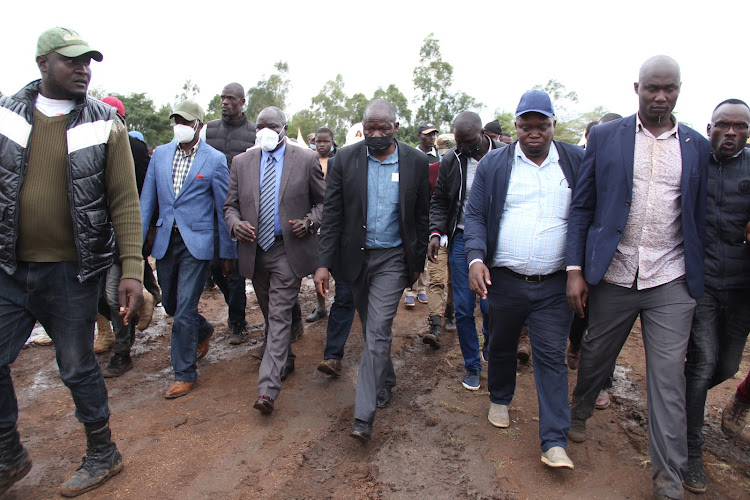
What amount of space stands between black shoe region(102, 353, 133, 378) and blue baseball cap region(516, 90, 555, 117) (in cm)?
423

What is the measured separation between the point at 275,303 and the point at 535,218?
2.24 meters

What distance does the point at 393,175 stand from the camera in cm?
413

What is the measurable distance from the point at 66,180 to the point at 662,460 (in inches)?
147

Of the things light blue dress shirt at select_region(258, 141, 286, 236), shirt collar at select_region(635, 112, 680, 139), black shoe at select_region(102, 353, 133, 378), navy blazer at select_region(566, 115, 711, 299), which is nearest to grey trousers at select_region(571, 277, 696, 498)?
navy blazer at select_region(566, 115, 711, 299)

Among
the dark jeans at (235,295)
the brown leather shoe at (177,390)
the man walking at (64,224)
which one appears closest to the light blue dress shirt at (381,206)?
the man walking at (64,224)

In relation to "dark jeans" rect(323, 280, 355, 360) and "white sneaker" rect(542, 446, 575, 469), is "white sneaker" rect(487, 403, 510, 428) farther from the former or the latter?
"dark jeans" rect(323, 280, 355, 360)

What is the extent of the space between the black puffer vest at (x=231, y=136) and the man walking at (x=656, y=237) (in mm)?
4621

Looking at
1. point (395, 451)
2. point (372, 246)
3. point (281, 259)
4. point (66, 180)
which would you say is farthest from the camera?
point (281, 259)

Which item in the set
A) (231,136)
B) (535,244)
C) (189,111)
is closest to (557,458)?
(535,244)

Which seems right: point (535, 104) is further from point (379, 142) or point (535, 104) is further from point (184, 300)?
point (184, 300)

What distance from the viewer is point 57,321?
319cm

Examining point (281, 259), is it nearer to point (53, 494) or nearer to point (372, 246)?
point (372, 246)

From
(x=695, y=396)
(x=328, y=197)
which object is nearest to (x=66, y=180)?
(x=328, y=197)

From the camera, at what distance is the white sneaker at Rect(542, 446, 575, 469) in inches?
130
